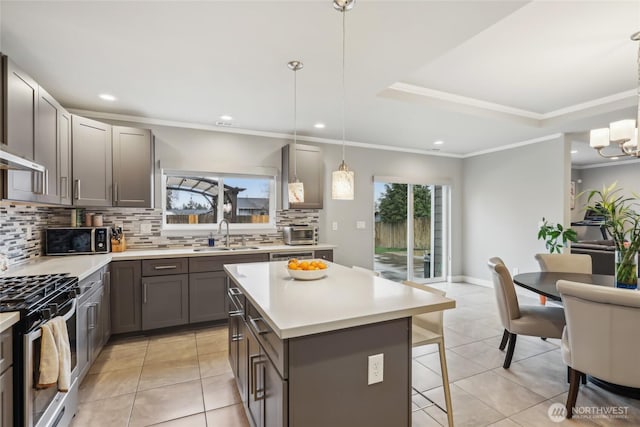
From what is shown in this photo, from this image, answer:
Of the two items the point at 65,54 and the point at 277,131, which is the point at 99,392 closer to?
the point at 65,54

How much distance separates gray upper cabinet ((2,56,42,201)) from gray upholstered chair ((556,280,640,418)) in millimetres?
3558

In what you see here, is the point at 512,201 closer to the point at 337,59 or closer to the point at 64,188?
the point at 337,59

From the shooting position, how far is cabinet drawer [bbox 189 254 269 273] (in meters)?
3.47

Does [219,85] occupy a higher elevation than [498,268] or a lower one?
higher

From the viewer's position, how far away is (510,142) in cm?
501

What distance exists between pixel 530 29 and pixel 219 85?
2495 mm

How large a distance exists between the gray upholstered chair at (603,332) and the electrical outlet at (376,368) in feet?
4.47

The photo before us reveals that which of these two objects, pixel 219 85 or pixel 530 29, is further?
pixel 219 85

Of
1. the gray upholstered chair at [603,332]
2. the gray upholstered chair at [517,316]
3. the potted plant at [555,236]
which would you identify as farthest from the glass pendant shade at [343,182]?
the potted plant at [555,236]

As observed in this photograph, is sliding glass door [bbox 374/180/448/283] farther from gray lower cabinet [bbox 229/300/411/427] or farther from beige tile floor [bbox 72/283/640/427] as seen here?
gray lower cabinet [bbox 229/300/411/427]

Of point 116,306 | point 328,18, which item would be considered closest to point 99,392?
point 116,306

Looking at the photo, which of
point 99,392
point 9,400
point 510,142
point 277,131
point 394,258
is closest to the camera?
point 9,400

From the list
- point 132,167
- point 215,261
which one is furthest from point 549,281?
point 132,167

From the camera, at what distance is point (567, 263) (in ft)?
10.8
